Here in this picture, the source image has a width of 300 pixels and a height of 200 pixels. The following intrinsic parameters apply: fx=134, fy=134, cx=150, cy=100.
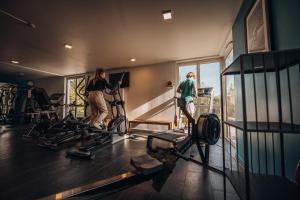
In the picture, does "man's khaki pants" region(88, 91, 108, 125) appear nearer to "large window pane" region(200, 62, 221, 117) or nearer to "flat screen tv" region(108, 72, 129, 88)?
"flat screen tv" region(108, 72, 129, 88)

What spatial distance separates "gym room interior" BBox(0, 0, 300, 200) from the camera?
1.03 meters

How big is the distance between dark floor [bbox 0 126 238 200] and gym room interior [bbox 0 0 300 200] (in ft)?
0.05

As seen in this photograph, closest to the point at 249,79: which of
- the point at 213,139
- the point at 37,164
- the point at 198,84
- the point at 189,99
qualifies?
the point at 213,139

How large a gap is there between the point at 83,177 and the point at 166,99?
3.77 meters

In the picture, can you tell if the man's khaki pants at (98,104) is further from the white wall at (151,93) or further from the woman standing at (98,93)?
the white wall at (151,93)

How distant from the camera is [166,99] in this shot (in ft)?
16.4

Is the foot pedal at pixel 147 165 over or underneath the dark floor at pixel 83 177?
over

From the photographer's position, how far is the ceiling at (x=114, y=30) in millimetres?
2150

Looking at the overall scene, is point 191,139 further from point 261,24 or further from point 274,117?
point 261,24

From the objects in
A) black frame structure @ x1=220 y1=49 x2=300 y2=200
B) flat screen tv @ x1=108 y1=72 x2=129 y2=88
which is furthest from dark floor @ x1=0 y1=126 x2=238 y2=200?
flat screen tv @ x1=108 y1=72 x2=129 y2=88

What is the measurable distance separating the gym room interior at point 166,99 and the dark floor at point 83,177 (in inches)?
0.6

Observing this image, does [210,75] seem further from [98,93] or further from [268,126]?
[268,126]

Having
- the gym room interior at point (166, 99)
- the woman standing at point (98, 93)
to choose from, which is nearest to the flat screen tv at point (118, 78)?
the gym room interior at point (166, 99)

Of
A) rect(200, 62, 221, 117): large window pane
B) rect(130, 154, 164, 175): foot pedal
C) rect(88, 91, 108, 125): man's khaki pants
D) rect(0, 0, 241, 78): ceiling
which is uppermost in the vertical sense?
rect(0, 0, 241, 78): ceiling
